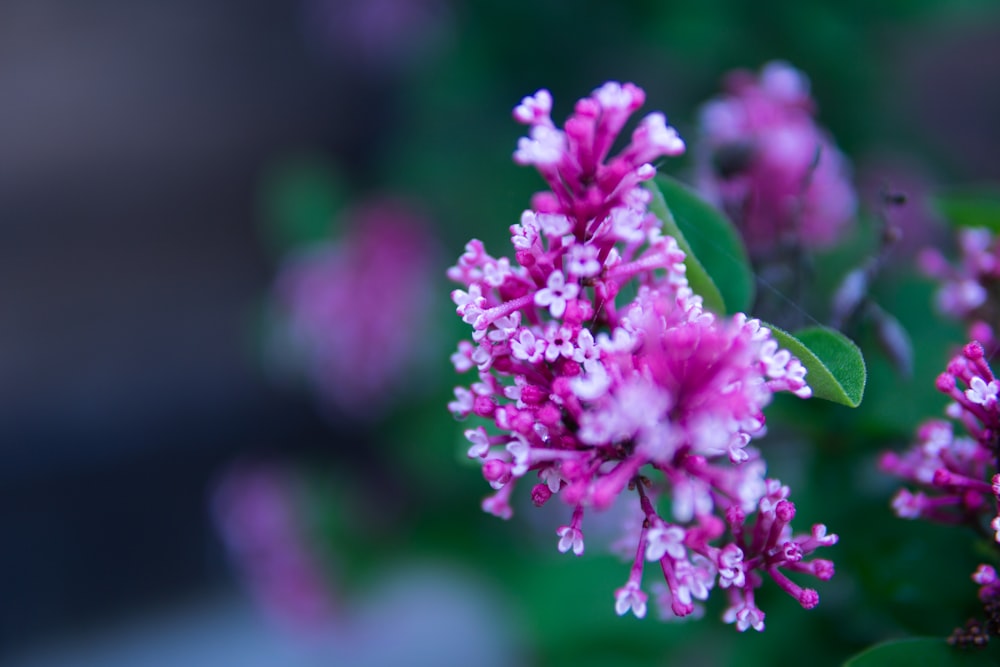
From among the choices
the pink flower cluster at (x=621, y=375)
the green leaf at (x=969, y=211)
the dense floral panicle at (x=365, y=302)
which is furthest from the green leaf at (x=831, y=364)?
the dense floral panicle at (x=365, y=302)

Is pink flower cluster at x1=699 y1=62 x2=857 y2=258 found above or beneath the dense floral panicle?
above

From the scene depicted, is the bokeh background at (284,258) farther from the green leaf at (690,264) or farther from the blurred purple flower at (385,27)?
the green leaf at (690,264)

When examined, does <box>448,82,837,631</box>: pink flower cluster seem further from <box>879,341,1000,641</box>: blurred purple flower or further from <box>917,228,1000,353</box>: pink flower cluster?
<box>917,228,1000,353</box>: pink flower cluster

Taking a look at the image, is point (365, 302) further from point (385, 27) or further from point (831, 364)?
point (831, 364)

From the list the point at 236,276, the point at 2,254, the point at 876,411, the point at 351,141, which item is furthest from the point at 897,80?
the point at 2,254

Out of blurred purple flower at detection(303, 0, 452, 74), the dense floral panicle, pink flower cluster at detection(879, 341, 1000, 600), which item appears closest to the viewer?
pink flower cluster at detection(879, 341, 1000, 600)

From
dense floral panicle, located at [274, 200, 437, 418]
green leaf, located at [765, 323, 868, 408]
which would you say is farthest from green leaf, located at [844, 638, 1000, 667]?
dense floral panicle, located at [274, 200, 437, 418]

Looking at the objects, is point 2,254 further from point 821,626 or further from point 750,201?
point 821,626
